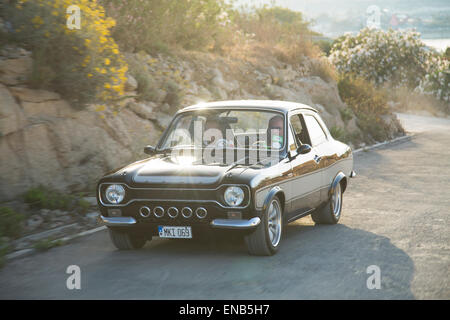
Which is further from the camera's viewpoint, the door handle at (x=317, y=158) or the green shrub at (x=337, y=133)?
the green shrub at (x=337, y=133)

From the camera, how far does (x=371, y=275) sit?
20.9 feet

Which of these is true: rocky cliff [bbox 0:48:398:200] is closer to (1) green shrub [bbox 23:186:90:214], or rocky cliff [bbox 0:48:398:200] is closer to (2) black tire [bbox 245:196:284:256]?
(1) green shrub [bbox 23:186:90:214]

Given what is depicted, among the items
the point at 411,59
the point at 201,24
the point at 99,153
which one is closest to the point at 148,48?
the point at 201,24

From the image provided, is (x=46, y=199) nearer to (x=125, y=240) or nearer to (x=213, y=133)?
(x=125, y=240)

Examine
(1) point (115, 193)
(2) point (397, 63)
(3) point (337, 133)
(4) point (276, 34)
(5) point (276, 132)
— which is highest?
(4) point (276, 34)

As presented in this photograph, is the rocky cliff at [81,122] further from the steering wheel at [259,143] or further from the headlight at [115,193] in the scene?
the steering wheel at [259,143]

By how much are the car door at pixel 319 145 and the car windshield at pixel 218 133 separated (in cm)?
77

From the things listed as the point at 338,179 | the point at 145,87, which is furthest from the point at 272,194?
the point at 145,87

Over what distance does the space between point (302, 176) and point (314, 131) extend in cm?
130

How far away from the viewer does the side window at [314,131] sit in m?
8.99

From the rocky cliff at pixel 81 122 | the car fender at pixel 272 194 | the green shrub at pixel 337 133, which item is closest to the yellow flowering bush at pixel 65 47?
the rocky cliff at pixel 81 122

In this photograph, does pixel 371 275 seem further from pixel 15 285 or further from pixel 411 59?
pixel 411 59

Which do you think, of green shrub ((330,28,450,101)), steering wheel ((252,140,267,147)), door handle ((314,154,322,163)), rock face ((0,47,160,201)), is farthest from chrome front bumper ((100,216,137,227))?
green shrub ((330,28,450,101))

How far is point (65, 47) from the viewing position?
35.9ft
